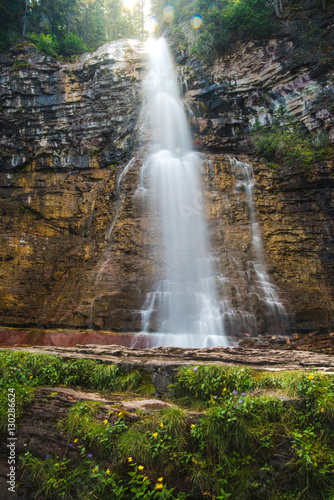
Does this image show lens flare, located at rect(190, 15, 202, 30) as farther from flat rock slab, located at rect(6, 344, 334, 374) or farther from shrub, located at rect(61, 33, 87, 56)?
flat rock slab, located at rect(6, 344, 334, 374)

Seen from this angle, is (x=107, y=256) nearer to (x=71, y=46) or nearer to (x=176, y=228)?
(x=176, y=228)

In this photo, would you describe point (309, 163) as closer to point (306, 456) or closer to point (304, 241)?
point (304, 241)

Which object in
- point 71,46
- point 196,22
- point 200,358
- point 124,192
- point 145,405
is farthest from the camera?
point 71,46

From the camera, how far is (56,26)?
2530cm

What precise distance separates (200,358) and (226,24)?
22.7m

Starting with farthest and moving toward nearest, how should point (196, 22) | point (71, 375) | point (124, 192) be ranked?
point (196, 22), point (124, 192), point (71, 375)

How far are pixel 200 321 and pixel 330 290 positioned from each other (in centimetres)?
619

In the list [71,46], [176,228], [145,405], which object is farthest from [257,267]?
[71,46]

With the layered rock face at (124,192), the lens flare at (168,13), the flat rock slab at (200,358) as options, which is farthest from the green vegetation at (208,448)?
the lens flare at (168,13)

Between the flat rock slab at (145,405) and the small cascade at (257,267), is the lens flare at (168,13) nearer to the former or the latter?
the small cascade at (257,267)

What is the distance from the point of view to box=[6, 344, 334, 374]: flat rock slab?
5.56 metres

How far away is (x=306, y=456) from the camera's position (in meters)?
3.22

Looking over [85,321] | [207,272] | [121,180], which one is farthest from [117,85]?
[85,321]

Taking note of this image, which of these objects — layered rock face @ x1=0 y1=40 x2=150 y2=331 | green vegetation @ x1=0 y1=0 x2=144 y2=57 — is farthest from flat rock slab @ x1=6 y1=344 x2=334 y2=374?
green vegetation @ x1=0 y1=0 x2=144 y2=57
